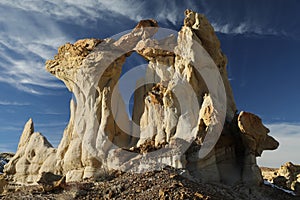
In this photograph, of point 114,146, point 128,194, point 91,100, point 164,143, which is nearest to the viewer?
point 128,194

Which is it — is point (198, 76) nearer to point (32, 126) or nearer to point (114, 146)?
point (114, 146)

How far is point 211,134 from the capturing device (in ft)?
58.2

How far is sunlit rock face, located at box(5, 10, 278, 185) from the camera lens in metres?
18.0

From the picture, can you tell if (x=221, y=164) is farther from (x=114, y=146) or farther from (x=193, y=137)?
(x=114, y=146)

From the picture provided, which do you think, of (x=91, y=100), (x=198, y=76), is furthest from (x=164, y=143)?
(x=91, y=100)

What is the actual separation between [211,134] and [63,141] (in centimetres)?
1147

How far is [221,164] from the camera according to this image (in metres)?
18.8

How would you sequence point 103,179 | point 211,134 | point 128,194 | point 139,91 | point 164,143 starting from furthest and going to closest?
point 139,91 < point 164,143 < point 211,134 < point 103,179 < point 128,194

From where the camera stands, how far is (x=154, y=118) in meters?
21.8

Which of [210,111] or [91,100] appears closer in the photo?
[210,111]

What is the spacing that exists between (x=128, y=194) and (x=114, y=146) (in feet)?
26.9

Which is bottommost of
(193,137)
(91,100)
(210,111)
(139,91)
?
(193,137)

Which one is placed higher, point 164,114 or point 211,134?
point 164,114

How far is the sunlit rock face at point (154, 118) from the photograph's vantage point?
18031 mm
